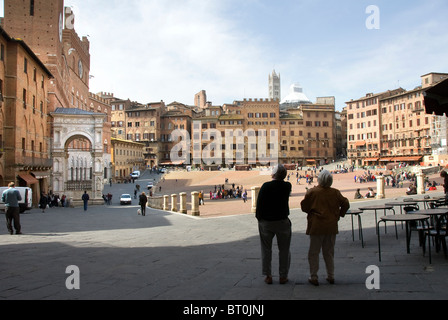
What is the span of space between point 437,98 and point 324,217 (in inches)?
135

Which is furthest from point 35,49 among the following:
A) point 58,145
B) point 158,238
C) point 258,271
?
point 258,271

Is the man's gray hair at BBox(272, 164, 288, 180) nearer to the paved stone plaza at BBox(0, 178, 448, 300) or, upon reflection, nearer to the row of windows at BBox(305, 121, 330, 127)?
the paved stone plaza at BBox(0, 178, 448, 300)

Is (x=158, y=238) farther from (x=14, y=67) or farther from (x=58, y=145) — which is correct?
(x=58, y=145)

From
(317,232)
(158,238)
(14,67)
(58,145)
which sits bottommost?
(158,238)

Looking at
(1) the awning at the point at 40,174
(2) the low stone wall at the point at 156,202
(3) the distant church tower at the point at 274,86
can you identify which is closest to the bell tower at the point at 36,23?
(1) the awning at the point at 40,174

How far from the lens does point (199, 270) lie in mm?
5816

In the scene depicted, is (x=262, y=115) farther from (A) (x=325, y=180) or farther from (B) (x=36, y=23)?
(A) (x=325, y=180)

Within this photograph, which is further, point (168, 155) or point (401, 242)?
point (168, 155)

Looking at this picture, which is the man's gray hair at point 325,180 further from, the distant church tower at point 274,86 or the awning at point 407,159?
the distant church tower at point 274,86

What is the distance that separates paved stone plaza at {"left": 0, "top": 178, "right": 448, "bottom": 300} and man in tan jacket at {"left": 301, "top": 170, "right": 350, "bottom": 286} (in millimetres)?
390

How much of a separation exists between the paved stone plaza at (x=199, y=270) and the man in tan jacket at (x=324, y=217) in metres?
0.39
